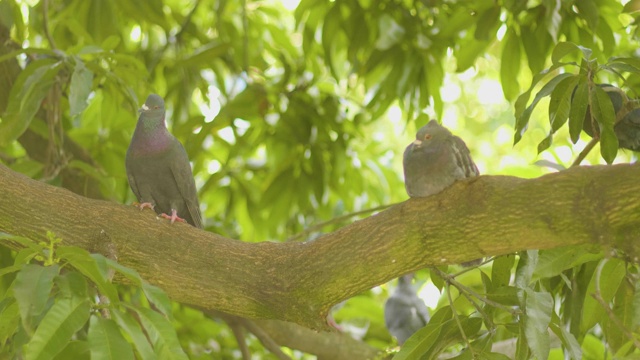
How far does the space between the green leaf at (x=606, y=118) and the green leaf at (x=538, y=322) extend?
1.79 feet

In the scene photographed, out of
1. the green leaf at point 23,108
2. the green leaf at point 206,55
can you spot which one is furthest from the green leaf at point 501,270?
the green leaf at point 206,55

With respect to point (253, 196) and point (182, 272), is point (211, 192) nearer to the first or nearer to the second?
point (253, 196)

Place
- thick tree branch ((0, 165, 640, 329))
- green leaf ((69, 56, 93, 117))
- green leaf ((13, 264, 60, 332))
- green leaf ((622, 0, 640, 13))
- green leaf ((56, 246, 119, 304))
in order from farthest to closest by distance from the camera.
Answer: green leaf ((622, 0, 640, 13))
green leaf ((69, 56, 93, 117))
thick tree branch ((0, 165, 640, 329))
green leaf ((56, 246, 119, 304))
green leaf ((13, 264, 60, 332))

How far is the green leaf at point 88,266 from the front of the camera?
180cm

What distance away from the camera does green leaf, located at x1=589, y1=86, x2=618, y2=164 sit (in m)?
2.50

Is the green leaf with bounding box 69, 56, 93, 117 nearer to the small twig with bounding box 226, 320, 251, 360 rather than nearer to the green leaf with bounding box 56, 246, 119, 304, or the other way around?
the green leaf with bounding box 56, 246, 119, 304

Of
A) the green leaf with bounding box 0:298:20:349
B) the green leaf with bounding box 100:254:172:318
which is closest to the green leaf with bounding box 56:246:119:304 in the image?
the green leaf with bounding box 100:254:172:318

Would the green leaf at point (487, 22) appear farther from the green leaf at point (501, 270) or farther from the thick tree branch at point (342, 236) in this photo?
the thick tree branch at point (342, 236)

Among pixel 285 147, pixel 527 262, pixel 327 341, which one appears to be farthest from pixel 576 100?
pixel 285 147

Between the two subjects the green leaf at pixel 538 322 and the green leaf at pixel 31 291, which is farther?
the green leaf at pixel 538 322

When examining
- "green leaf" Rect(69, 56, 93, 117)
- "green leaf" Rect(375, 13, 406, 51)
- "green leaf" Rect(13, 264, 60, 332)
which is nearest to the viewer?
"green leaf" Rect(13, 264, 60, 332)

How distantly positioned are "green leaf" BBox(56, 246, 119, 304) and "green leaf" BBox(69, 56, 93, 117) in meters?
1.08

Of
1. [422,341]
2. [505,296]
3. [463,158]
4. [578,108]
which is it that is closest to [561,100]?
[578,108]

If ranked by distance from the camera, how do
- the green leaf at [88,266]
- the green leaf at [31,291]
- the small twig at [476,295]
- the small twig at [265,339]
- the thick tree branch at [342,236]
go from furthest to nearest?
1. the small twig at [265,339]
2. the small twig at [476,295]
3. the thick tree branch at [342,236]
4. the green leaf at [88,266]
5. the green leaf at [31,291]
